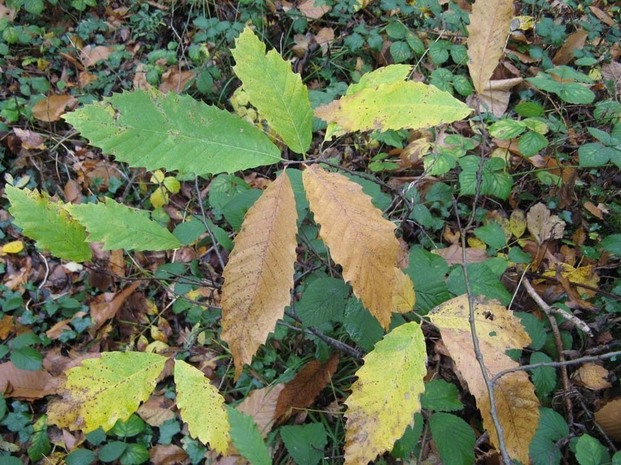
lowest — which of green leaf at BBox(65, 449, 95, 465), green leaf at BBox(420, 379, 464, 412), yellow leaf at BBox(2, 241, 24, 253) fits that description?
green leaf at BBox(65, 449, 95, 465)

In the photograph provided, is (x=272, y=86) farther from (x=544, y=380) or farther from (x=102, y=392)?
(x=544, y=380)

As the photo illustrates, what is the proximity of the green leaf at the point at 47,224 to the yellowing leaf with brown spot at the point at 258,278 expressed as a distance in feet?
1.44

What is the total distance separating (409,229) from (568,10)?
5.83ft

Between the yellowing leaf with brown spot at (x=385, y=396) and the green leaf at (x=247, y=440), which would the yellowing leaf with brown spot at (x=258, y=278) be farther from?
the green leaf at (x=247, y=440)

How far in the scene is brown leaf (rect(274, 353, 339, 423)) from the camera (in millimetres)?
1765

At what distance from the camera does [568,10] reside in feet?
8.82

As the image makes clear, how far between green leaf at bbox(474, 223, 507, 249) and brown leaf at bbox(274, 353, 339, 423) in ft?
2.43

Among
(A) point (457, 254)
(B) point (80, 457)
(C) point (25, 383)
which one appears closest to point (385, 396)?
(A) point (457, 254)

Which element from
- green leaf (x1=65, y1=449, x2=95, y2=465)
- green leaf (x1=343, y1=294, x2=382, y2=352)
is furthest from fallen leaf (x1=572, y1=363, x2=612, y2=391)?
green leaf (x1=65, y1=449, x2=95, y2=465)

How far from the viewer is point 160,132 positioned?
2.35ft

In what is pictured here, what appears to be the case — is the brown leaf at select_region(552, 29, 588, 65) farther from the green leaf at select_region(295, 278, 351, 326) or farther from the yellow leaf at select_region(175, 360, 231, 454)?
the yellow leaf at select_region(175, 360, 231, 454)

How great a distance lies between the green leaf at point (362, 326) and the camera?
120 cm

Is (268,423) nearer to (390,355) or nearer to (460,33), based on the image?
(390,355)

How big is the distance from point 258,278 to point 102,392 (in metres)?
0.44
